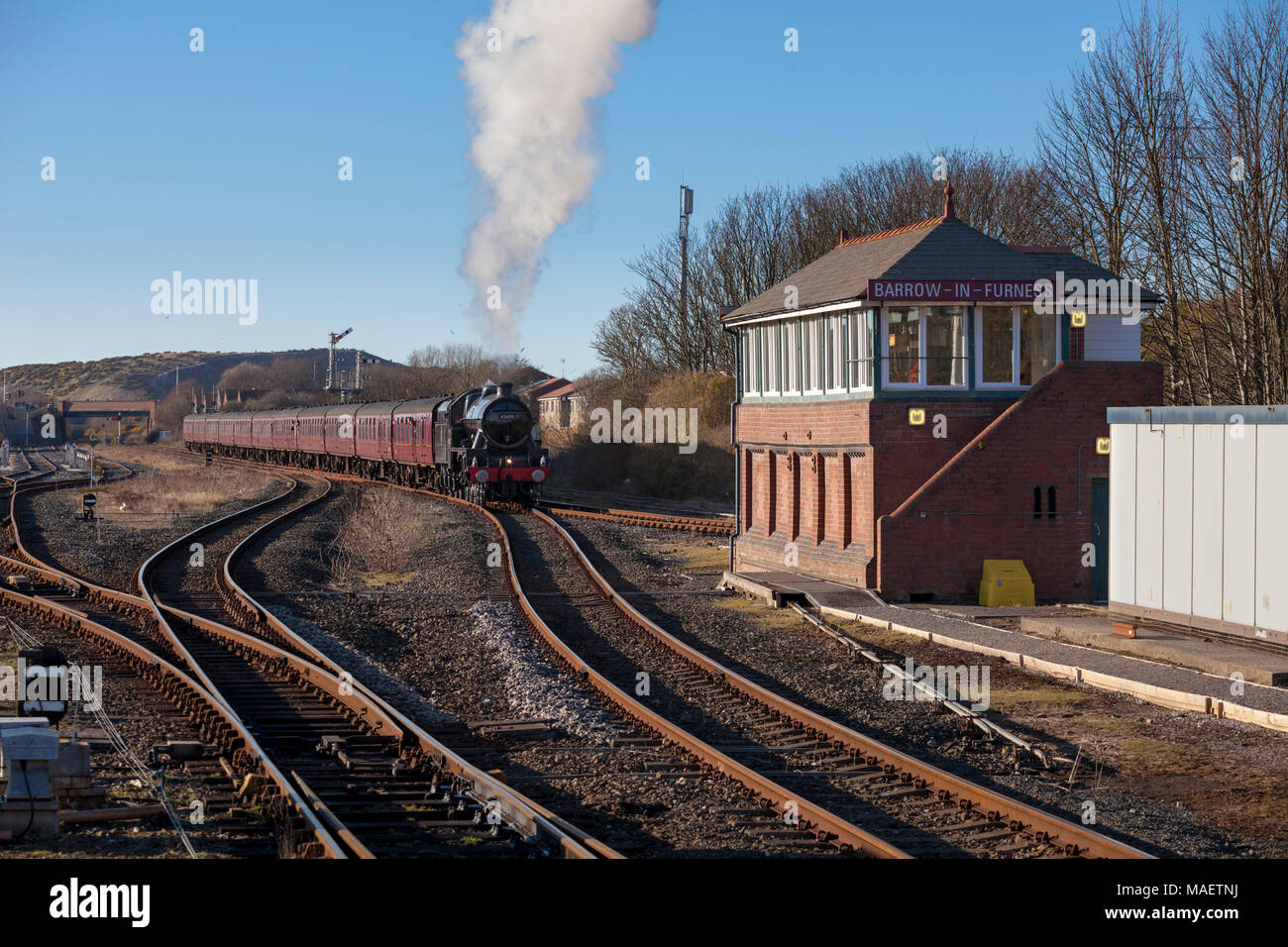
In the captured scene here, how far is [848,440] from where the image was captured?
18922 millimetres

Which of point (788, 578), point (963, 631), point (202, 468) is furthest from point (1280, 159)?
point (202, 468)

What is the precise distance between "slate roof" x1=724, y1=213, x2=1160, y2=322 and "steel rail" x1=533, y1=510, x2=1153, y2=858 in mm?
6635

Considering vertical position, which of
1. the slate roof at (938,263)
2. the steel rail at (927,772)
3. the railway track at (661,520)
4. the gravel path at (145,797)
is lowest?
the gravel path at (145,797)

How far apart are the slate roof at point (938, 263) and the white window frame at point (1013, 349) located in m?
0.54

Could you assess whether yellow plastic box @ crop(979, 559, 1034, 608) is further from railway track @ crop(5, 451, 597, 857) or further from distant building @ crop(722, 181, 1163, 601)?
railway track @ crop(5, 451, 597, 857)

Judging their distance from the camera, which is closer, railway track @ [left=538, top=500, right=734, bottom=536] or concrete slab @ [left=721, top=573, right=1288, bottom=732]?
concrete slab @ [left=721, top=573, right=1288, bottom=732]

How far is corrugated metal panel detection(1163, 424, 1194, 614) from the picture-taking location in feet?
44.8

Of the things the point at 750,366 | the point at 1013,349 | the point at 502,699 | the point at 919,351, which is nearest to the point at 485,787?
the point at 502,699

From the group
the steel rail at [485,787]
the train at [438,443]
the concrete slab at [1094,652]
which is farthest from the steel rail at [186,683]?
the train at [438,443]

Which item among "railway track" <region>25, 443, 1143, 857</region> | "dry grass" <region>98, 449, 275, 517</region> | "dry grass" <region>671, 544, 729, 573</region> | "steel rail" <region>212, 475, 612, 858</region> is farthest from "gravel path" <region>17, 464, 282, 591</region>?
"dry grass" <region>671, 544, 729, 573</region>

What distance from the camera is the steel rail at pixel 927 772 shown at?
7.30 m

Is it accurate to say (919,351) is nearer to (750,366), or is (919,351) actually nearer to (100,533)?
(750,366)

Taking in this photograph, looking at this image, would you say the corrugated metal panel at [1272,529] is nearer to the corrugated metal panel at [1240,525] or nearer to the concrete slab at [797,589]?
the corrugated metal panel at [1240,525]
